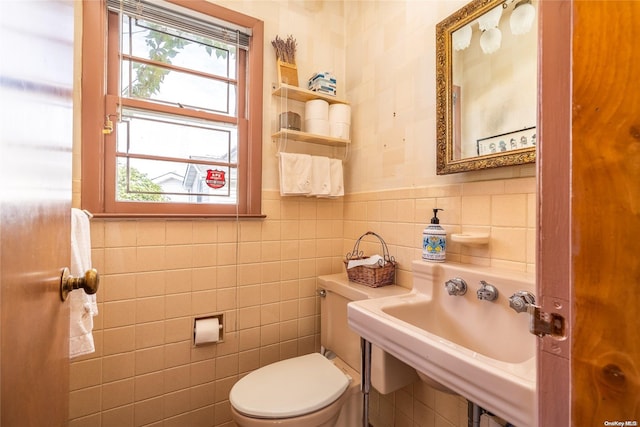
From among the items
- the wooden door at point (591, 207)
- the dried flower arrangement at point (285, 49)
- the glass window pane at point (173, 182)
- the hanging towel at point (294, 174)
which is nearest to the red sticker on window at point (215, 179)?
the glass window pane at point (173, 182)

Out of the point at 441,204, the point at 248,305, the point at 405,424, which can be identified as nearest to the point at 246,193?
the point at 248,305

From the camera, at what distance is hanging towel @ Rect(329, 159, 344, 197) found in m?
1.66

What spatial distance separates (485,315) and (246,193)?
1211 millimetres

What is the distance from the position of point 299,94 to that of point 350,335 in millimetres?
1274

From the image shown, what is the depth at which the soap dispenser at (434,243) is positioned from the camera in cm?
113

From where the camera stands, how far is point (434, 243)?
1.14 metres

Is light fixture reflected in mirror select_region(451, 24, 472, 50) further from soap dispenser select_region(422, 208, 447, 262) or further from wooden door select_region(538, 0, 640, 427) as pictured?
wooden door select_region(538, 0, 640, 427)

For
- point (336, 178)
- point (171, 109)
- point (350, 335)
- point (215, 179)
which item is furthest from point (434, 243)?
point (171, 109)

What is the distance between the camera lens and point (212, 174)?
1498 mm

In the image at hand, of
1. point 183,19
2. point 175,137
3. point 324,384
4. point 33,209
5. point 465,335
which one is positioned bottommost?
point 324,384

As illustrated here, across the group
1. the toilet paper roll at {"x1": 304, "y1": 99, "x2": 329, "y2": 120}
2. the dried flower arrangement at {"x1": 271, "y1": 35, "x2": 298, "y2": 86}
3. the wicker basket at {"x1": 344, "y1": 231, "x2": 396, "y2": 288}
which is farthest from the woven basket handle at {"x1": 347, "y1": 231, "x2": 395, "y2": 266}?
the dried flower arrangement at {"x1": 271, "y1": 35, "x2": 298, "y2": 86}

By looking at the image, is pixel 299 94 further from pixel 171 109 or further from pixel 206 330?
pixel 206 330

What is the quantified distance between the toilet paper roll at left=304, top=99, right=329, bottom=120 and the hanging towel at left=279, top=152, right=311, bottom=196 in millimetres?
229

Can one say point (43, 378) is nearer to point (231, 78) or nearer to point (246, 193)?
point (246, 193)
